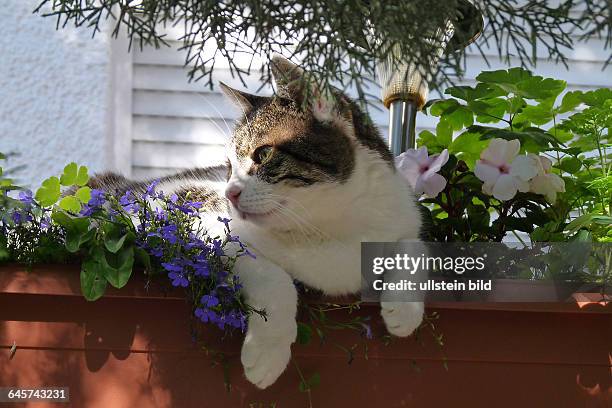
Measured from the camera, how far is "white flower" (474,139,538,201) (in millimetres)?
1525

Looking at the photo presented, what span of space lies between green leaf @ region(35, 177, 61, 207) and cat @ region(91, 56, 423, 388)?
0.29m

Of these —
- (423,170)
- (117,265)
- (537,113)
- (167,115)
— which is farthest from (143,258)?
(167,115)

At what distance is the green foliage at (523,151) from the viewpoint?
159cm

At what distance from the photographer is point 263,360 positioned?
3.67ft

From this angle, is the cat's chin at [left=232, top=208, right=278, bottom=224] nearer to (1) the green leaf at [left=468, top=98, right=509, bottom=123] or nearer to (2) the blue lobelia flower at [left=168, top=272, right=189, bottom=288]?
(2) the blue lobelia flower at [left=168, top=272, right=189, bottom=288]

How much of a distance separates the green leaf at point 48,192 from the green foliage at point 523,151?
777 millimetres

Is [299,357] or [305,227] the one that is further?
[305,227]

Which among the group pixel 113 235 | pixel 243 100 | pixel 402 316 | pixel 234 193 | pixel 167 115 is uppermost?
pixel 167 115

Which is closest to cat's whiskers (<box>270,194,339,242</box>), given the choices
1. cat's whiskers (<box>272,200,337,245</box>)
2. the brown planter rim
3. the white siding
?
cat's whiskers (<box>272,200,337,245</box>)

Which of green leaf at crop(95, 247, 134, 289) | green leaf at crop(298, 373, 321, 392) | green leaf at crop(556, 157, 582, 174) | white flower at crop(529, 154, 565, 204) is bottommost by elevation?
green leaf at crop(298, 373, 321, 392)

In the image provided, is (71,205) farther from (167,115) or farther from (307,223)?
(167,115)

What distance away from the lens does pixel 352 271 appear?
1276 mm

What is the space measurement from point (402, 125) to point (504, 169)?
29 cm

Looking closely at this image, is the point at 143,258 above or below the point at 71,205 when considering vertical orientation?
below
